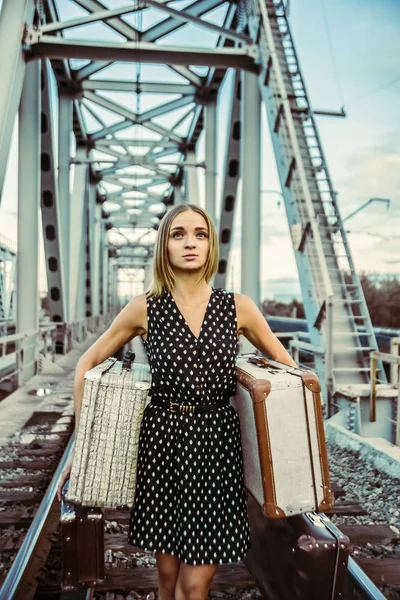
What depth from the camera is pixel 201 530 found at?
1.65m

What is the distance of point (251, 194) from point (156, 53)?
9.71 ft

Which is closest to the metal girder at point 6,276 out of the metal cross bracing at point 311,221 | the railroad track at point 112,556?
the metal cross bracing at point 311,221

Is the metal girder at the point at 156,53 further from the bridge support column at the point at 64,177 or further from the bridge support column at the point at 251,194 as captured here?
the bridge support column at the point at 64,177

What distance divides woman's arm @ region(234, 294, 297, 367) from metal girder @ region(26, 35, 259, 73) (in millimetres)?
8113

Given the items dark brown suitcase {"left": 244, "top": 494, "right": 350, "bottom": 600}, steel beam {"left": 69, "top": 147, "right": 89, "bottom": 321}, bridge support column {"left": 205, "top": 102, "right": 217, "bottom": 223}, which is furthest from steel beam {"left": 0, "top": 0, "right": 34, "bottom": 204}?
bridge support column {"left": 205, "top": 102, "right": 217, "bottom": 223}

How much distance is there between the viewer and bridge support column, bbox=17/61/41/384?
9078mm

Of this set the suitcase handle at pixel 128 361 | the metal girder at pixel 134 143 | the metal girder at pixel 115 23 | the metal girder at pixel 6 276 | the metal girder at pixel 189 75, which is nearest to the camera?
the suitcase handle at pixel 128 361

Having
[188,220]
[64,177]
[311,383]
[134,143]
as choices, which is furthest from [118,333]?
[134,143]

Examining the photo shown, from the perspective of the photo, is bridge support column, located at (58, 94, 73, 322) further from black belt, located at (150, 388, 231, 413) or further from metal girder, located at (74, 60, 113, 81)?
black belt, located at (150, 388, 231, 413)

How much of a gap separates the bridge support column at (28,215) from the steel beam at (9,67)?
4.96 ft

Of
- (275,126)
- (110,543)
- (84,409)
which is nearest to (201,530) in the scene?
(84,409)

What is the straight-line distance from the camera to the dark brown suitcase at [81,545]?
1.74 m

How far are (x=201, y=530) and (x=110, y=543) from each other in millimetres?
1499

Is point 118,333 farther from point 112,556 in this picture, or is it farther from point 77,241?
point 77,241
